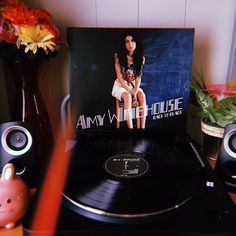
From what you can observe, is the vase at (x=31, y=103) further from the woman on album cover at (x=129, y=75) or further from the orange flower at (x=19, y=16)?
the woman on album cover at (x=129, y=75)

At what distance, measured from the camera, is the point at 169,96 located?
86 centimetres

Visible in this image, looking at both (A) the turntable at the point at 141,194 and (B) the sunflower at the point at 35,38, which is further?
(B) the sunflower at the point at 35,38

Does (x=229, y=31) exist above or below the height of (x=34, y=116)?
above

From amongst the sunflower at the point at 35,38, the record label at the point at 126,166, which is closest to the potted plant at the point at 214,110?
the record label at the point at 126,166

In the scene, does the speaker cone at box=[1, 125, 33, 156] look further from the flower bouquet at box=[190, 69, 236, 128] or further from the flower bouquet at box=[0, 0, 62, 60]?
the flower bouquet at box=[190, 69, 236, 128]

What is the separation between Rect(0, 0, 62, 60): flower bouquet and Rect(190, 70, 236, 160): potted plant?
1.60 feet

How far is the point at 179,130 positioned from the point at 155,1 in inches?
17.6

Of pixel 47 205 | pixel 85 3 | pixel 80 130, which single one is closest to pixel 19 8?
pixel 85 3

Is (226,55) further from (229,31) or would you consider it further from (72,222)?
(72,222)

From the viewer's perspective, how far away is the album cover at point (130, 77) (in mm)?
810

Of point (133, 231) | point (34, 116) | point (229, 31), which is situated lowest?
point (133, 231)

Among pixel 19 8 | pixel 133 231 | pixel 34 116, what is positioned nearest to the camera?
pixel 133 231

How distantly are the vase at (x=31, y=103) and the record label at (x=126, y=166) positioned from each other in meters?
0.22

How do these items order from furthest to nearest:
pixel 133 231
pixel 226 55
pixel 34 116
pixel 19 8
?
pixel 226 55 → pixel 34 116 → pixel 19 8 → pixel 133 231
